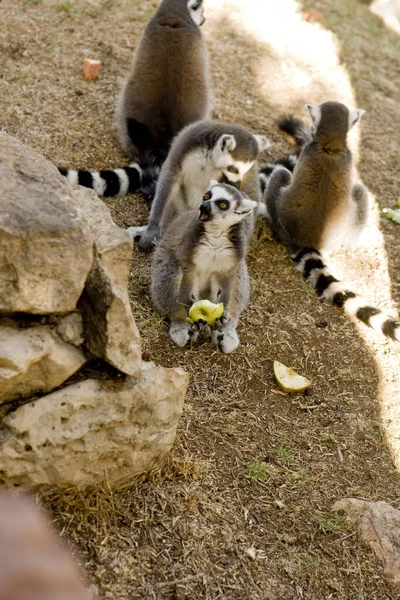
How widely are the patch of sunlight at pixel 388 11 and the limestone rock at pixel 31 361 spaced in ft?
33.6

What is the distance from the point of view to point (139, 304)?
478cm

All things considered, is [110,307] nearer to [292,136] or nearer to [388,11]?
[292,136]

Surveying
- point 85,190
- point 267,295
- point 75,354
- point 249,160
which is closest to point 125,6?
point 249,160

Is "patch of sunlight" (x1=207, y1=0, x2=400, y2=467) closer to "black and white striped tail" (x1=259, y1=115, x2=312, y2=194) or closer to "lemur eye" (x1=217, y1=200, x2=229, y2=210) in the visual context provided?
"black and white striped tail" (x1=259, y1=115, x2=312, y2=194)

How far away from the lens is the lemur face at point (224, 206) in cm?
429

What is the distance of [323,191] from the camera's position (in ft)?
18.7

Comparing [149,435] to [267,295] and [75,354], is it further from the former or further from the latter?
[267,295]

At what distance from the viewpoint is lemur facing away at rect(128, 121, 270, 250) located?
5262 millimetres

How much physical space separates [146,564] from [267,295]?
2761 millimetres

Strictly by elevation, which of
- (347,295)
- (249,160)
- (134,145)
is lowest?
(134,145)

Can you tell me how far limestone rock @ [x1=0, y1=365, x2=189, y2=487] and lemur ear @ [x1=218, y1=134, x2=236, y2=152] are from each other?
8.09 feet

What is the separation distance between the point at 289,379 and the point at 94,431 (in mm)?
1832

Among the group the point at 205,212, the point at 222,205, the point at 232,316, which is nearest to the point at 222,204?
the point at 222,205

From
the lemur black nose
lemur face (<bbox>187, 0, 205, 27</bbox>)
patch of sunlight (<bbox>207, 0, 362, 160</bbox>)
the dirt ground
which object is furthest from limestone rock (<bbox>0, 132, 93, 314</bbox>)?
patch of sunlight (<bbox>207, 0, 362, 160</bbox>)
